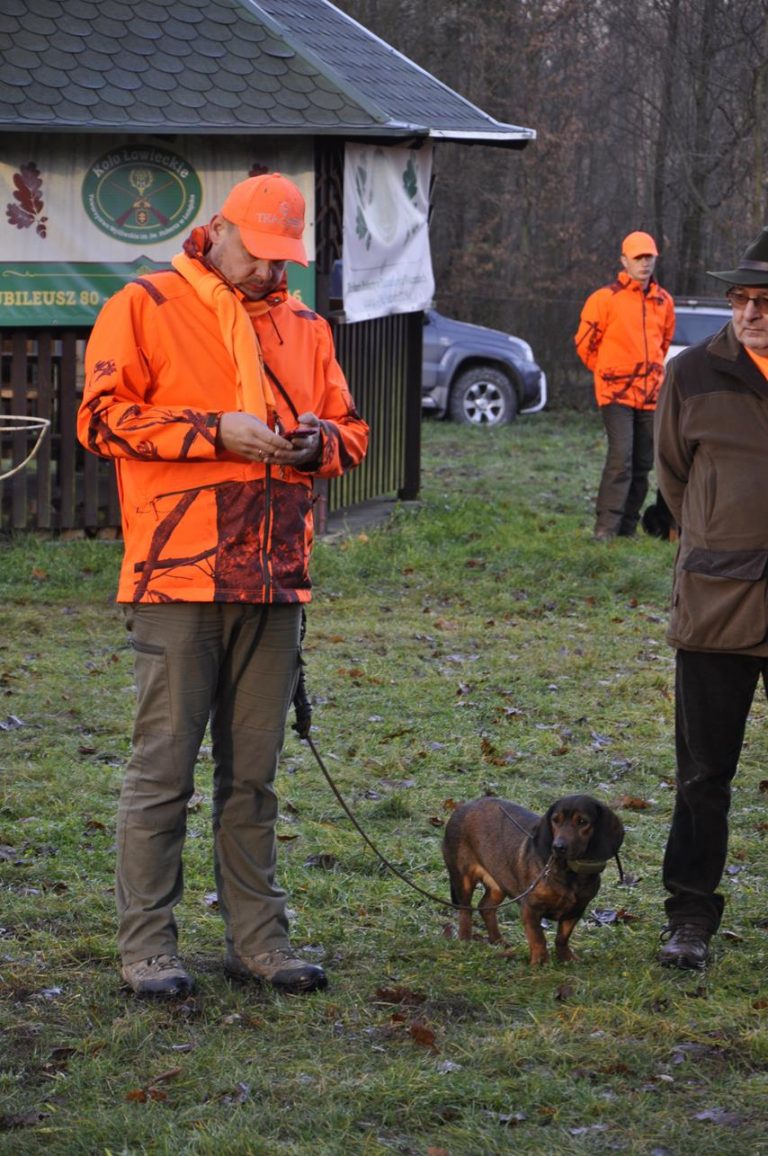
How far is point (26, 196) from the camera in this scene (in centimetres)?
1195

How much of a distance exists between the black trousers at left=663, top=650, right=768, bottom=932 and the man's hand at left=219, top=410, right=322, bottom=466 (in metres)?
1.38

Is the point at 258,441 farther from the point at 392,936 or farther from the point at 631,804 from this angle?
the point at 631,804

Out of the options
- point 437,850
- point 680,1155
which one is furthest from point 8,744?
point 680,1155

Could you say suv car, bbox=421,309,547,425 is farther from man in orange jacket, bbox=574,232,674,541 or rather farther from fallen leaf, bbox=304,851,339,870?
fallen leaf, bbox=304,851,339,870

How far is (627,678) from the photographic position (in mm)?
9289

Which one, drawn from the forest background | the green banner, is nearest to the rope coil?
the green banner

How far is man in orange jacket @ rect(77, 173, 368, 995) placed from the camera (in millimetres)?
4465

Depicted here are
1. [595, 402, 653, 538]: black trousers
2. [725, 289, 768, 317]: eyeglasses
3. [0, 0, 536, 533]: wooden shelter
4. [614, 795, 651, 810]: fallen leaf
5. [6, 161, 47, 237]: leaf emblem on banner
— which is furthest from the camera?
[595, 402, 653, 538]: black trousers

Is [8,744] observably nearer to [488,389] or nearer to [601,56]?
[488,389]

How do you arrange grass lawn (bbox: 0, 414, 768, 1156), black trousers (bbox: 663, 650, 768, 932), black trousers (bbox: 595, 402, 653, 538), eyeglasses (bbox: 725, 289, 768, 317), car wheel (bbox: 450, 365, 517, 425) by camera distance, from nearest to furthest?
1. grass lawn (bbox: 0, 414, 768, 1156)
2. eyeglasses (bbox: 725, 289, 768, 317)
3. black trousers (bbox: 663, 650, 768, 932)
4. black trousers (bbox: 595, 402, 653, 538)
5. car wheel (bbox: 450, 365, 517, 425)

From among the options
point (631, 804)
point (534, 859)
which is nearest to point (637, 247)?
point (631, 804)

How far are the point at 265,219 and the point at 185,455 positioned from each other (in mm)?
679

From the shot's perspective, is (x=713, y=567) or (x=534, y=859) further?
(x=534, y=859)

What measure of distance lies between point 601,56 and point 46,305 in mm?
18948
